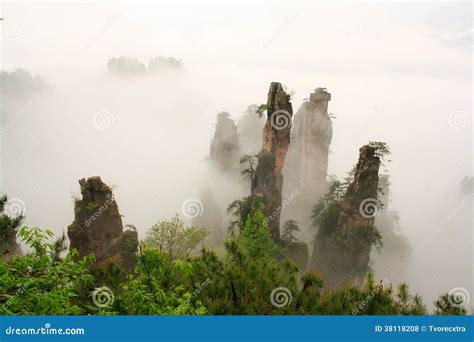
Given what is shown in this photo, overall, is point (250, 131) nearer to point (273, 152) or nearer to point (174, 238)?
point (273, 152)

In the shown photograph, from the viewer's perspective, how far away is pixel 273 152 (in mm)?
50500

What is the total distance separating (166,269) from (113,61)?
→ 202 metres

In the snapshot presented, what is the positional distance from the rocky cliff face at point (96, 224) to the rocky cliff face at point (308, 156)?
4255 centimetres

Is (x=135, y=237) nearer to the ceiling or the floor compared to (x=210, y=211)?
nearer to the floor

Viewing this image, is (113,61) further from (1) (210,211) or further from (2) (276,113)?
(2) (276,113)

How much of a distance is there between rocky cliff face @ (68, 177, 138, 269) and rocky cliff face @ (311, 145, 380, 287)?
22.5m

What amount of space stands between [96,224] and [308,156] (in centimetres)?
4625

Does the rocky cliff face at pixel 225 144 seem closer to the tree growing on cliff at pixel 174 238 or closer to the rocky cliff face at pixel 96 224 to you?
the tree growing on cliff at pixel 174 238

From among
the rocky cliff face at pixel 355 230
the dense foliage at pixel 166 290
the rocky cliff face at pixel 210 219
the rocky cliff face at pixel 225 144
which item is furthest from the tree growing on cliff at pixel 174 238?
the rocky cliff face at pixel 225 144

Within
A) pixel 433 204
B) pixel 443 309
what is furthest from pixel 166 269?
pixel 433 204

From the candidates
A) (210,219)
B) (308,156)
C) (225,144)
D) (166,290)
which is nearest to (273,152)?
(308,156)

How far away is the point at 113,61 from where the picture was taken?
634 feet

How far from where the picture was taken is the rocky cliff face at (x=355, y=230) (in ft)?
129

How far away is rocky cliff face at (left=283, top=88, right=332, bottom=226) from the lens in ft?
225
